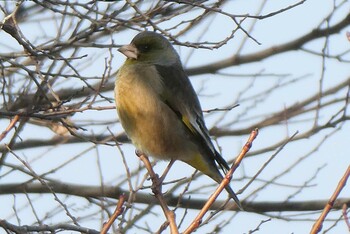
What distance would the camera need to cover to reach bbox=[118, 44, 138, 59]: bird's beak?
23.0 ft

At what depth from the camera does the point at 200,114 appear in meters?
7.08

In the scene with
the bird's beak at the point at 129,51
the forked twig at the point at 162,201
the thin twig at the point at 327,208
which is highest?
the bird's beak at the point at 129,51

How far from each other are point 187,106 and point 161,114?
276mm

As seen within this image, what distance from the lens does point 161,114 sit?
682cm

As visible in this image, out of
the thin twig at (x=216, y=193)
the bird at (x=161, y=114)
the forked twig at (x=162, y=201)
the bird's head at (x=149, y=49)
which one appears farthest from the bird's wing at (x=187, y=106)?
the thin twig at (x=216, y=193)

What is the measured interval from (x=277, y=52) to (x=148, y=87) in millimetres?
3134

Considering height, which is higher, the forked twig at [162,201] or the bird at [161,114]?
the bird at [161,114]

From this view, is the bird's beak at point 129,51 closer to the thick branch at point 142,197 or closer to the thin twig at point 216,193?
the thick branch at point 142,197

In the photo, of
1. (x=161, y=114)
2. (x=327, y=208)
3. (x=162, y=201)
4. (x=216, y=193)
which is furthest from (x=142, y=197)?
(x=327, y=208)

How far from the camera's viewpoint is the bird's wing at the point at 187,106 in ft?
22.7

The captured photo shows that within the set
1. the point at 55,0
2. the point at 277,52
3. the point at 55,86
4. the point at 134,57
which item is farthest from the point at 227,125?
the point at 55,0

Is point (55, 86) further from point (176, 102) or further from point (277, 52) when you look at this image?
point (277, 52)

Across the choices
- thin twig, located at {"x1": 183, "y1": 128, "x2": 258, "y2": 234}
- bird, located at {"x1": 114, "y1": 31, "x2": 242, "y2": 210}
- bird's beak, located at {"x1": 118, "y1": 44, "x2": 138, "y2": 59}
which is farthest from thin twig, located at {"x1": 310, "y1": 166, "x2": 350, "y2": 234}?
bird's beak, located at {"x1": 118, "y1": 44, "x2": 138, "y2": 59}

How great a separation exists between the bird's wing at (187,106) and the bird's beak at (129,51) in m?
0.21
